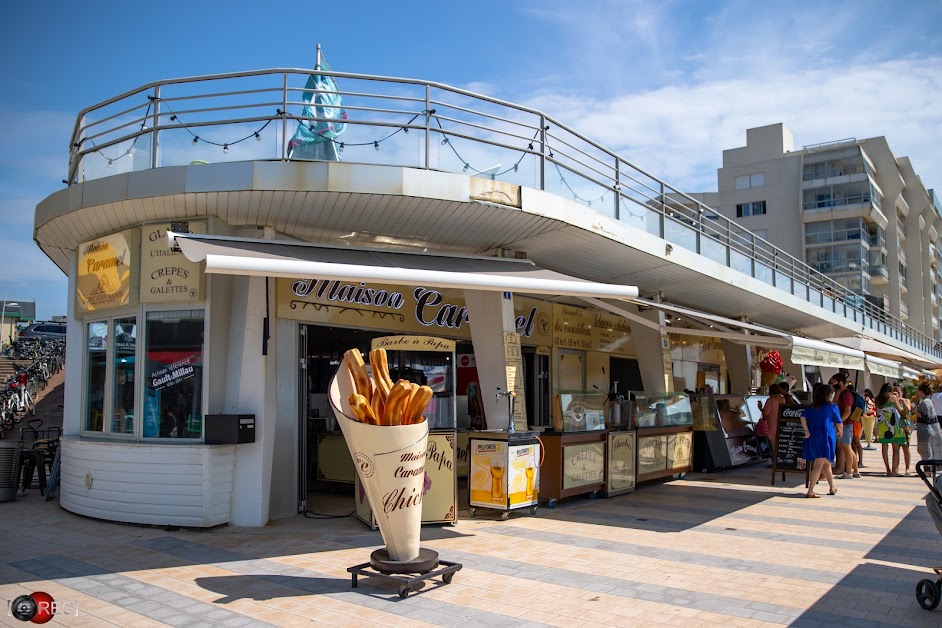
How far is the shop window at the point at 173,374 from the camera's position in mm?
9094

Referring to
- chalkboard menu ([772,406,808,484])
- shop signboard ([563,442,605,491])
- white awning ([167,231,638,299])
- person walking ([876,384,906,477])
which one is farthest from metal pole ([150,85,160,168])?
person walking ([876,384,906,477])

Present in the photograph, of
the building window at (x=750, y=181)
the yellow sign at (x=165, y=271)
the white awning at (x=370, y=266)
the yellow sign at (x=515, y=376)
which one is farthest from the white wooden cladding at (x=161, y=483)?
the building window at (x=750, y=181)

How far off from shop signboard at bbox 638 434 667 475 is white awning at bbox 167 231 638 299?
3483 mm

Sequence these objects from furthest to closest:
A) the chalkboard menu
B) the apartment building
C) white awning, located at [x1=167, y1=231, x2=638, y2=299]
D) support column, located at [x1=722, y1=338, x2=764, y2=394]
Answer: the apartment building < support column, located at [x1=722, y1=338, x2=764, y2=394] < the chalkboard menu < white awning, located at [x1=167, y1=231, x2=638, y2=299]

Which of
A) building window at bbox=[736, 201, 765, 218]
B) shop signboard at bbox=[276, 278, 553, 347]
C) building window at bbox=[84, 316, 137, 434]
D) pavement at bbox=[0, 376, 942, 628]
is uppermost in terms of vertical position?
building window at bbox=[736, 201, 765, 218]

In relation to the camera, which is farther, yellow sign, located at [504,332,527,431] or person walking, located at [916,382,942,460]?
person walking, located at [916,382,942,460]

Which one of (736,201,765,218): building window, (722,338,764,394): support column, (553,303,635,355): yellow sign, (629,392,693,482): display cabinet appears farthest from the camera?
(736,201,765,218): building window

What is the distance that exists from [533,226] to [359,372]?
4.45 meters

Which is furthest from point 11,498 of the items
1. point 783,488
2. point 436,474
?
point 783,488

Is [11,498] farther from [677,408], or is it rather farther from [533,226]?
[677,408]

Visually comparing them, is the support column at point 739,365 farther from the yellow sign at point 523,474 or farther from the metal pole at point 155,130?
the metal pole at point 155,130

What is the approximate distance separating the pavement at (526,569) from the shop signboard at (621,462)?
910 mm

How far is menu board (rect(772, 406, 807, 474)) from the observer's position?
12.7m

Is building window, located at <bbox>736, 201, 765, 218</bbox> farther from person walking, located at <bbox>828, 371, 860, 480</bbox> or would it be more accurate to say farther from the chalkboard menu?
the chalkboard menu
